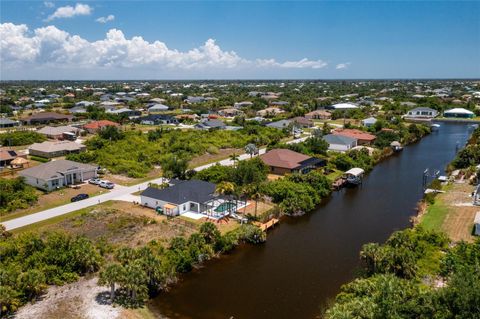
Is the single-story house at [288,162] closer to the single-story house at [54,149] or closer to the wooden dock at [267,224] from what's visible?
the wooden dock at [267,224]

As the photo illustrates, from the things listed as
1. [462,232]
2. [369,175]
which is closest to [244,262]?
[462,232]

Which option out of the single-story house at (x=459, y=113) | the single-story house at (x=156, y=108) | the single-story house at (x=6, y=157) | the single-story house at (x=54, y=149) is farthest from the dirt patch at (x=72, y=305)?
the single-story house at (x=459, y=113)

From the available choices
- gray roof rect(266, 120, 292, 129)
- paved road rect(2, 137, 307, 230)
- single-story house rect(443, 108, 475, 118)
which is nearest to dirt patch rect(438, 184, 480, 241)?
paved road rect(2, 137, 307, 230)

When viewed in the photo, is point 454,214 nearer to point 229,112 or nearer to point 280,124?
point 280,124

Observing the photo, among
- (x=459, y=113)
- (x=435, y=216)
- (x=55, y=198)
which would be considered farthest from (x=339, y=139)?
(x=459, y=113)

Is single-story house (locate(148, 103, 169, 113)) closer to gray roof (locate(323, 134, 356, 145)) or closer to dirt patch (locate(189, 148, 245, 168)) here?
dirt patch (locate(189, 148, 245, 168))

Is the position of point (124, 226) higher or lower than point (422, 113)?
lower
